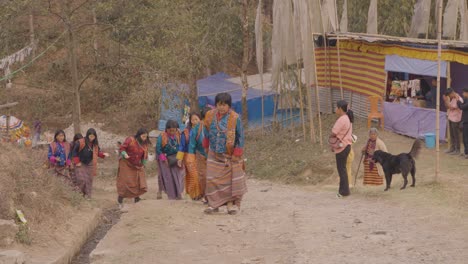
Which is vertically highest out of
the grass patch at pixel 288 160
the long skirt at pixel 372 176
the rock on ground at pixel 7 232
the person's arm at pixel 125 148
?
the person's arm at pixel 125 148

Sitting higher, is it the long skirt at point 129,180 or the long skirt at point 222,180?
the long skirt at point 222,180

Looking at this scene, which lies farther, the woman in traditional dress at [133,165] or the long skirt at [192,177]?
the woman in traditional dress at [133,165]

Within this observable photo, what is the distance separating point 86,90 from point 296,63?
13.3 metres

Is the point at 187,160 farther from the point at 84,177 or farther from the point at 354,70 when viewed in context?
the point at 354,70

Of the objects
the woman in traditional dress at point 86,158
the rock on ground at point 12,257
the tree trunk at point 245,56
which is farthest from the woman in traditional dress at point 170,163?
the tree trunk at point 245,56

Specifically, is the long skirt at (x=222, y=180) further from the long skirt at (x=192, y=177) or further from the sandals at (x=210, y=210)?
the long skirt at (x=192, y=177)

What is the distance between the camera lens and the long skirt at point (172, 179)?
12234 millimetres

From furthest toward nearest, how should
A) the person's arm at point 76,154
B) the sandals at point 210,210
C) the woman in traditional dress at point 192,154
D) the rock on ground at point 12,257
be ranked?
1. the person's arm at point 76,154
2. the woman in traditional dress at point 192,154
3. the sandals at point 210,210
4. the rock on ground at point 12,257

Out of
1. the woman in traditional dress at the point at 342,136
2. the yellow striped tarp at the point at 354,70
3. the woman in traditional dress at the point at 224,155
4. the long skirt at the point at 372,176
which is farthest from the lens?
the yellow striped tarp at the point at 354,70

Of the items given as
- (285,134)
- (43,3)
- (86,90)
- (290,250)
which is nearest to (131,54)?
(43,3)

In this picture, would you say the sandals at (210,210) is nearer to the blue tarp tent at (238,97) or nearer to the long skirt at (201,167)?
the long skirt at (201,167)

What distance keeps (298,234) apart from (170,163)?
4218mm

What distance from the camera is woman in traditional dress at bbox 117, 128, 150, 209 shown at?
39.3 feet

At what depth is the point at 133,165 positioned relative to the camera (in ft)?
40.3
